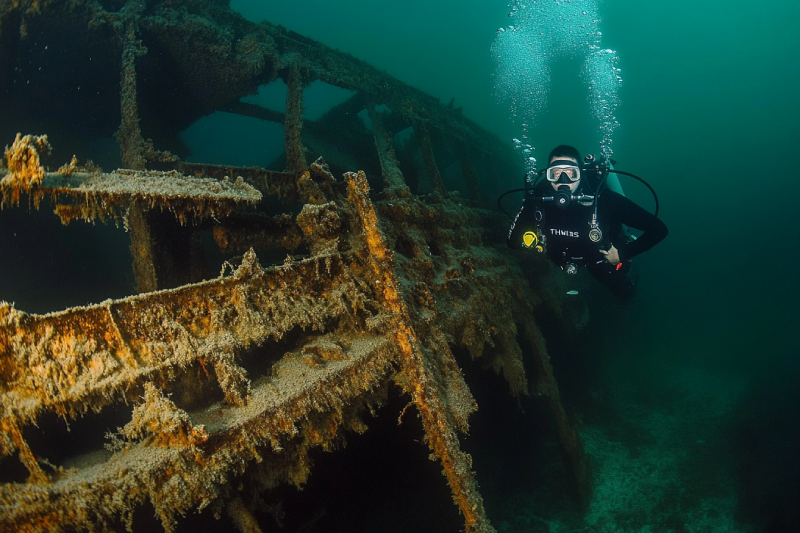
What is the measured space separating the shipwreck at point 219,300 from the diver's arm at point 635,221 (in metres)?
1.89

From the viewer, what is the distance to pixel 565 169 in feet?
16.9

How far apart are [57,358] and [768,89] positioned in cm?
12858

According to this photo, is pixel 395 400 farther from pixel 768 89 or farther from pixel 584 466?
pixel 768 89

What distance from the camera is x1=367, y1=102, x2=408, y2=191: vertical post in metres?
5.80

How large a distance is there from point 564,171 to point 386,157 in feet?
9.40

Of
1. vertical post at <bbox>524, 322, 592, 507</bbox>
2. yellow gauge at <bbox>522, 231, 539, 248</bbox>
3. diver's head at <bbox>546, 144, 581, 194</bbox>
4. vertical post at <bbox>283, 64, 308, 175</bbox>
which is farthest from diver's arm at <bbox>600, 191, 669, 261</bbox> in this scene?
vertical post at <bbox>283, 64, 308, 175</bbox>

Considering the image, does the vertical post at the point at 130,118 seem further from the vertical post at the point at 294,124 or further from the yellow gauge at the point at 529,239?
the yellow gauge at the point at 529,239

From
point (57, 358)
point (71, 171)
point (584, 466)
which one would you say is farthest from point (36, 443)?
point (584, 466)

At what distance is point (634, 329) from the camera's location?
24484 millimetres

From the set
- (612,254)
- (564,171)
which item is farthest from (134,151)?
(612,254)

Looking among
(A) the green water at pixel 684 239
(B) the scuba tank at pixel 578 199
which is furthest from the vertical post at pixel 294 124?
(A) the green water at pixel 684 239

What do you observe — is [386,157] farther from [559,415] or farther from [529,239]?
[559,415]

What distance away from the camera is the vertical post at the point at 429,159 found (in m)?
7.22

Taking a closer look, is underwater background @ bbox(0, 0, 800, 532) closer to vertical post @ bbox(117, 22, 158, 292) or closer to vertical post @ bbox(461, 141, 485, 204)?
vertical post @ bbox(117, 22, 158, 292)
